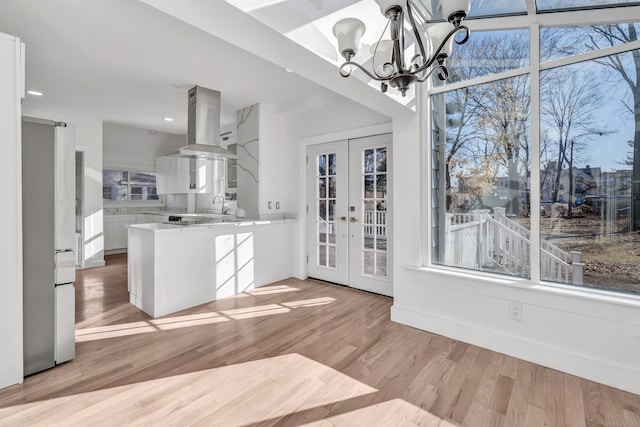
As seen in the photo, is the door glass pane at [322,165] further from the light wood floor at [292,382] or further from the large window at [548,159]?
the light wood floor at [292,382]

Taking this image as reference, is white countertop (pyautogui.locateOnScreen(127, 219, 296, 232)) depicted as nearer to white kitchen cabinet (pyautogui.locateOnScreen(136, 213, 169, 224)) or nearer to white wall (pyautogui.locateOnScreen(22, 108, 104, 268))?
white wall (pyautogui.locateOnScreen(22, 108, 104, 268))

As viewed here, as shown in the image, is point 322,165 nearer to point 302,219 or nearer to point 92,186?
point 302,219

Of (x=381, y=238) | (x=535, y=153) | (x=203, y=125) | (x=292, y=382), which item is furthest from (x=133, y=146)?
(x=535, y=153)

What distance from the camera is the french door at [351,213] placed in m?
3.81

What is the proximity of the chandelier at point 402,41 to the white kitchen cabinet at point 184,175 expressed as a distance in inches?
177

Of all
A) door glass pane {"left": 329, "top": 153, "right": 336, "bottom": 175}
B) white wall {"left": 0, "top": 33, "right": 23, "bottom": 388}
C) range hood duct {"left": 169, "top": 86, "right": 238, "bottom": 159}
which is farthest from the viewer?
door glass pane {"left": 329, "top": 153, "right": 336, "bottom": 175}

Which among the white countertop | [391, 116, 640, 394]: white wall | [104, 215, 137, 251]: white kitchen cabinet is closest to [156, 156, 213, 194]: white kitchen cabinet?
[104, 215, 137, 251]: white kitchen cabinet

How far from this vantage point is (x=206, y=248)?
3537mm

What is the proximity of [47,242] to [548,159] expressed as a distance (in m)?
3.80

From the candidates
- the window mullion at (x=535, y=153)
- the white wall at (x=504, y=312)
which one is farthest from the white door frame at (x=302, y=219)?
the window mullion at (x=535, y=153)

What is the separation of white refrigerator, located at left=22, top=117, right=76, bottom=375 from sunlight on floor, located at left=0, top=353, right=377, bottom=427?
50 centimetres

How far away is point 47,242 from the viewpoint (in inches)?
85.7

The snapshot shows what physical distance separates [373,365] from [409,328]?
0.80 m

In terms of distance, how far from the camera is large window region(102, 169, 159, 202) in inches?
255
